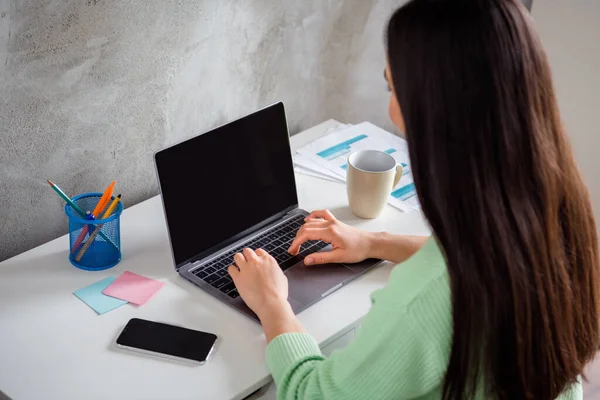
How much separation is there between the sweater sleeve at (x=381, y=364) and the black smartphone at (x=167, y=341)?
0.14m

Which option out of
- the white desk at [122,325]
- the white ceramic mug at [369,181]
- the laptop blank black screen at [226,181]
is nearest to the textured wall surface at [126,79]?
the white desk at [122,325]

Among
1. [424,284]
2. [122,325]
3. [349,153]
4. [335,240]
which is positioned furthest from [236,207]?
[424,284]

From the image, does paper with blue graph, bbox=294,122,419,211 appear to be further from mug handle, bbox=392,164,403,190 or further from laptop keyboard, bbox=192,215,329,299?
laptop keyboard, bbox=192,215,329,299

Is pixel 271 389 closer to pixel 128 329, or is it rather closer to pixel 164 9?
pixel 128 329

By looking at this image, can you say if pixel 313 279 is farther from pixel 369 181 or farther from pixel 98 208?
pixel 98 208

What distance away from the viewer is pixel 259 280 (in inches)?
47.7

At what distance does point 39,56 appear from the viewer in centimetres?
126

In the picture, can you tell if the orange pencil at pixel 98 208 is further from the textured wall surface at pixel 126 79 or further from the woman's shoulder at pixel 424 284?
the woman's shoulder at pixel 424 284

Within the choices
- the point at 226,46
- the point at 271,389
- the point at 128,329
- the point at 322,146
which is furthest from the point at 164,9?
the point at 271,389

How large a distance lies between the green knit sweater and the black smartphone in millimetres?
172

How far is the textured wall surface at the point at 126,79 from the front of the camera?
1.27m

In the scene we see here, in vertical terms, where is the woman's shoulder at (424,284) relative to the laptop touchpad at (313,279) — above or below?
above

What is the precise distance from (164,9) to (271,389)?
0.78m

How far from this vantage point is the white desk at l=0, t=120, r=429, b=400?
105 cm
